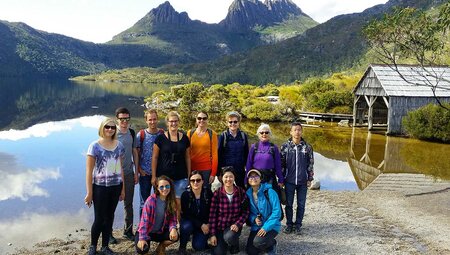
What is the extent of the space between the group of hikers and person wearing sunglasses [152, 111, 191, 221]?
2 centimetres

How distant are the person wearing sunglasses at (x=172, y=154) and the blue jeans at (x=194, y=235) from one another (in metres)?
0.31

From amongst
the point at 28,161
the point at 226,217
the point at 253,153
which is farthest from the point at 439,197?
the point at 28,161

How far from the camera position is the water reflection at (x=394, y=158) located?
15.3m

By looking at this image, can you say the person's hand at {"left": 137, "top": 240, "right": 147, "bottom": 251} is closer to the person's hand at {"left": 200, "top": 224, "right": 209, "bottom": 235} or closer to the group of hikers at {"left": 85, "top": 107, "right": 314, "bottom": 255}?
the group of hikers at {"left": 85, "top": 107, "right": 314, "bottom": 255}


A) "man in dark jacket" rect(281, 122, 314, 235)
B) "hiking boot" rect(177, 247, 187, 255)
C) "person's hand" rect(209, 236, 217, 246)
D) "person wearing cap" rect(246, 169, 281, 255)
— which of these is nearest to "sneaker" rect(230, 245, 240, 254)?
"person wearing cap" rect(246, 169, 281, 255)

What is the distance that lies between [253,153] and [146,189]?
81.4 inches

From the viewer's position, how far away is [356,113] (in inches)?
1271

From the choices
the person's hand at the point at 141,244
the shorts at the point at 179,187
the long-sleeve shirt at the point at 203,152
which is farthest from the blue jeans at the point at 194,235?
the long-sleeve shirt at the point at 203,152

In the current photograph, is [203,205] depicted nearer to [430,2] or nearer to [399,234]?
[399,234]

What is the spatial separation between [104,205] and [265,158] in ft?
9.14

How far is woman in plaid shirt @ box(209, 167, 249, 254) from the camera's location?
20.3ft

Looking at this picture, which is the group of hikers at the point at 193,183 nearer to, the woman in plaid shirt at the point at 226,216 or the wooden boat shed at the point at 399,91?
the woman in plaid shirt at the point at 226,216

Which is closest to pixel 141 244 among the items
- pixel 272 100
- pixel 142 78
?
pixel 272 100

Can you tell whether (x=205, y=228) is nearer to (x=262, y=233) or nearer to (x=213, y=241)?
(x=213, y=241)
